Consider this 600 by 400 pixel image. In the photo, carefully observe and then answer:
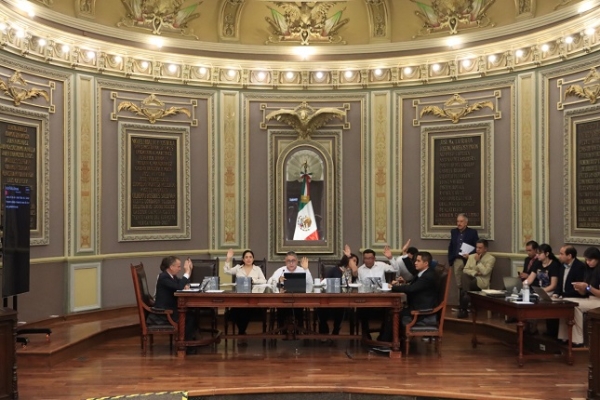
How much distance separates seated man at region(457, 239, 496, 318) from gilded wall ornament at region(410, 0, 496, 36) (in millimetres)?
3480

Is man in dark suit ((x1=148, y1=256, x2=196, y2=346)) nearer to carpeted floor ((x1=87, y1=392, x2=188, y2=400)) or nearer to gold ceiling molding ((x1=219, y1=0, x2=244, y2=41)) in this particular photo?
carpeted floor ((x1=87, y1=392, x2=188, y2=400))

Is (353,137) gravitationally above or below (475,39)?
below

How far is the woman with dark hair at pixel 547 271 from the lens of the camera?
7762 mm

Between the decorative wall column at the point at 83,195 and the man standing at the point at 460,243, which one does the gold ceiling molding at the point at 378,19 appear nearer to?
the man standing at the point at 460,243

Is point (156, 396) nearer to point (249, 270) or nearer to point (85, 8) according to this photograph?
point (249, 270)

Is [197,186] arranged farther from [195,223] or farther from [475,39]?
[475,39]

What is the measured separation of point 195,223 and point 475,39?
529 centimetres

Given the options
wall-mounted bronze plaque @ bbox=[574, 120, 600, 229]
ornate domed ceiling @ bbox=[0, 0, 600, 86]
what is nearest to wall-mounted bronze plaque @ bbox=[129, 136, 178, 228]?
ornate domed ceiling @ bbox=[0, 0, 600, 86]

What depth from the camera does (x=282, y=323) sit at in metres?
8.30

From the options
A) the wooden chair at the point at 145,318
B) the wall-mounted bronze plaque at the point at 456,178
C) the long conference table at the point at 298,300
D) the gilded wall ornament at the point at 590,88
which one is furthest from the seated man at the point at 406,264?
the wooden chair at the point at 145,318

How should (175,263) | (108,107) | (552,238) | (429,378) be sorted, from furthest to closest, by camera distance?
(108,107)
(552,238)
(175,263)
(429,378)

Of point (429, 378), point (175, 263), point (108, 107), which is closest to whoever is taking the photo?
point (429, 378)

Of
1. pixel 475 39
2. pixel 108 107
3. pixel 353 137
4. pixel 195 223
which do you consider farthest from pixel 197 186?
pixel 475 39

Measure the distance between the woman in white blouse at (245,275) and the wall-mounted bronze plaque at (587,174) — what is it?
4356 millimetres
